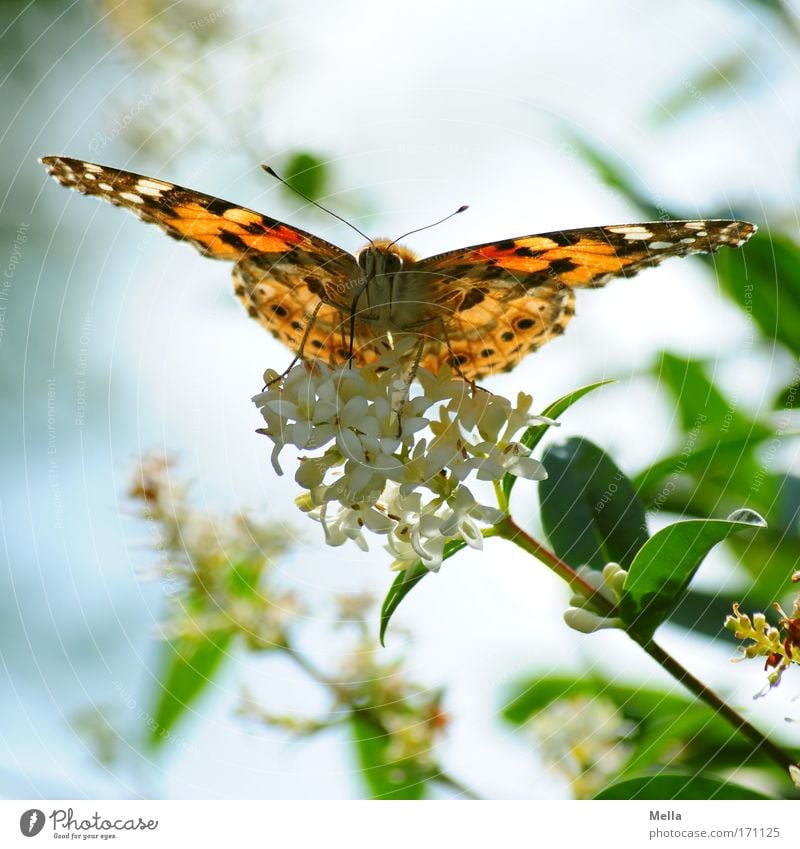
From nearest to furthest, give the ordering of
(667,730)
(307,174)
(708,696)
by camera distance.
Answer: (708,696)
(667,730)
(307,174)

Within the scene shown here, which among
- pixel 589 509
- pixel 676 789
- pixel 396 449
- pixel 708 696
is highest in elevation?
pixel 396 449

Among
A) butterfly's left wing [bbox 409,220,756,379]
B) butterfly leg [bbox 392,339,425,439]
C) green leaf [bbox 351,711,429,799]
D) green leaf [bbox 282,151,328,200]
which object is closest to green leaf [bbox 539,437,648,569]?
butterfly's left wing [bbox 409,220,756,379]

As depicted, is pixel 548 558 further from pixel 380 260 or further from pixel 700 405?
pixel 700 405

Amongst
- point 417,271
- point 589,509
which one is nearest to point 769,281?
point 589,509

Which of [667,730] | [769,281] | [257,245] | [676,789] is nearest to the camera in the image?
[676,789]

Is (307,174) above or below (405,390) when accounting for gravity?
above

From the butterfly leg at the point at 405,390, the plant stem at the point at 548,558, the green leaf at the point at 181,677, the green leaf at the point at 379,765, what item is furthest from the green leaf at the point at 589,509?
the green leaf at the point at 181,677

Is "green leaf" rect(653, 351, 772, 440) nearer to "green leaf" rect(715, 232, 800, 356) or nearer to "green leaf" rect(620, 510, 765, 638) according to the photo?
"green leaf" rect(715, 232, 800, 356)
